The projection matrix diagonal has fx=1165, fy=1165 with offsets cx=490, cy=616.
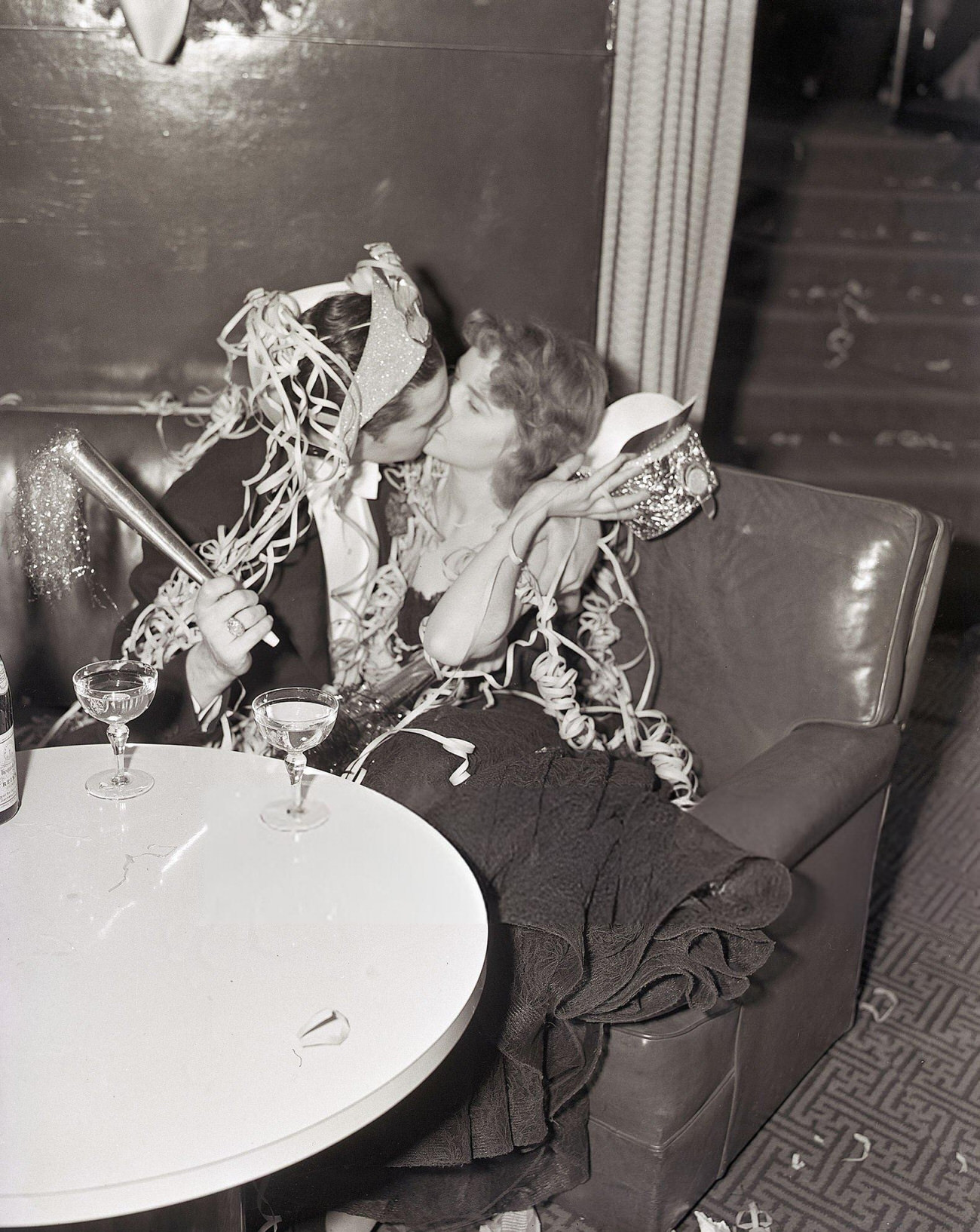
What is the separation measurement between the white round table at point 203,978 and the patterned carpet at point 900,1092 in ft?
2.59

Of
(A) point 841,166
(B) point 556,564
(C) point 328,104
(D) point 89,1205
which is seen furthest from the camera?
(A) point 841,166

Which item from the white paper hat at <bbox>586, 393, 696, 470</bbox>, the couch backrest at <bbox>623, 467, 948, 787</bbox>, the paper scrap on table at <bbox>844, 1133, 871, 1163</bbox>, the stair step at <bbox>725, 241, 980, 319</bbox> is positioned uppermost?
the white paper hat at <bbox>586, 393, 696, 470</bbox>

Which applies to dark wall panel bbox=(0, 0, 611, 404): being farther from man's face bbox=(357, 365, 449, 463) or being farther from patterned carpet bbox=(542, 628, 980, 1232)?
patterned carpet bbox=(542, 628, 980, 1232)

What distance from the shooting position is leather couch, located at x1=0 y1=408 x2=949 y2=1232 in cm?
155

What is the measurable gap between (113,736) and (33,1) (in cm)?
143

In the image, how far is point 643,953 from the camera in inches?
54.8

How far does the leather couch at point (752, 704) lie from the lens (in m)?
1.55

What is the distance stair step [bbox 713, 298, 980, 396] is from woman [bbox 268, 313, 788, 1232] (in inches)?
128

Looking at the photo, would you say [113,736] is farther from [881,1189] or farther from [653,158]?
[653,158]

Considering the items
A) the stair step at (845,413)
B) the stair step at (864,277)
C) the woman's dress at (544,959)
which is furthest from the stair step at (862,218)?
the woman's dress at (544,959)

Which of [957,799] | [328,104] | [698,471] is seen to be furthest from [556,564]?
[957,799]

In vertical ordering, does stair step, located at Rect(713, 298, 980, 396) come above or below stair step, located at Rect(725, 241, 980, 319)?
below

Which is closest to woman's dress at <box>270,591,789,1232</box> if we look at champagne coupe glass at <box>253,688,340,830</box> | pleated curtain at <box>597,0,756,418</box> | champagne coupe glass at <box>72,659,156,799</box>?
champagne coupe glass at <box>253,688,340,830</box>

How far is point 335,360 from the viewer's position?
5.60ft
